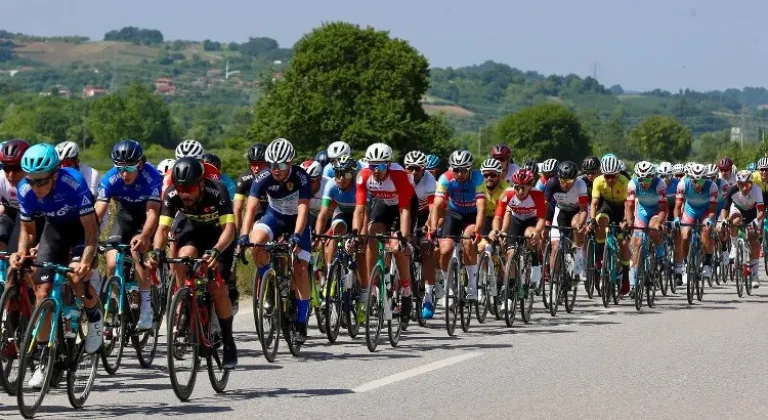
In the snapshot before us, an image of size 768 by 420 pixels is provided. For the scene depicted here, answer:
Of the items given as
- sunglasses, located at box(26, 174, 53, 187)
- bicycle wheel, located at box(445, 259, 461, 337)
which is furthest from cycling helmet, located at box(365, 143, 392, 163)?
sunglasses, located at box(26, 174, 53, 187)

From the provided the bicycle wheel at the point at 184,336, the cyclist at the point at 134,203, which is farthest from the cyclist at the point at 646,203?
the bicycle wheel at the point at 184,336

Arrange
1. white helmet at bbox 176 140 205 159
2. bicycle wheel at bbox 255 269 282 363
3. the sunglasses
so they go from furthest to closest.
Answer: white helmet at bbox 176 140 205 159, bicycle wheel at bbox 255 269 282 363, the sunglasses

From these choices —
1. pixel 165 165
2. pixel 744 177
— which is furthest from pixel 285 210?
pixel 744 177

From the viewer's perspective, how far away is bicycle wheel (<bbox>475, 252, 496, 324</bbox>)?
15711mm

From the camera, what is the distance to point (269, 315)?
1253 centimetres

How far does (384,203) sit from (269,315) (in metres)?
3.23

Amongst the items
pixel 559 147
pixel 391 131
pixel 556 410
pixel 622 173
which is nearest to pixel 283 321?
pixel 556 410

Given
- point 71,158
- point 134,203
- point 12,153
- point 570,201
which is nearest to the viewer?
point 12,153

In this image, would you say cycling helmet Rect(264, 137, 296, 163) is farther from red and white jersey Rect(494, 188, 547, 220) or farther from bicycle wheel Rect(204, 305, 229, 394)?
red and white jersey Rect(494, 188, 547, 220)

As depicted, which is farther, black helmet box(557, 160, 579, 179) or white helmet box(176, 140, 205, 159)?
black helmet box(557, 160, 579, 179)

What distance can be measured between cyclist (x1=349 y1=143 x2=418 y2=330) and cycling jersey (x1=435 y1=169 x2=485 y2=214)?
1.44m

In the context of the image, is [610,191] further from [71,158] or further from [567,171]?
[71,158]

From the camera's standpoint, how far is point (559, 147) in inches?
7052

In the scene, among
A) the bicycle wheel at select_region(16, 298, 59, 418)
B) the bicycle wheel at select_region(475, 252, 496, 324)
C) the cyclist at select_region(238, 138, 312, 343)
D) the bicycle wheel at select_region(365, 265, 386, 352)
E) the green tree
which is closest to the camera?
the bicycle wheel at select_region(16, 298, 59, 418)
